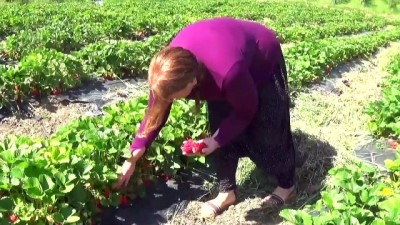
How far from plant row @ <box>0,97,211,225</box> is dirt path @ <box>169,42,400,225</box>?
440 millimetres

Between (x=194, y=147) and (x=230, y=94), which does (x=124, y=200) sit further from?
(x=230, y=94)

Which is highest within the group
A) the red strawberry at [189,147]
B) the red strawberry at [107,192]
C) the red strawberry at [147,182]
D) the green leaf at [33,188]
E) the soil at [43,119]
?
the red strawberry at [189,147]

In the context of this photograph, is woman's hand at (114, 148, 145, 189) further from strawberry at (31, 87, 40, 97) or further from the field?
strawberry at (31, 87, 40, 97)

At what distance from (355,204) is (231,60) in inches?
42.5

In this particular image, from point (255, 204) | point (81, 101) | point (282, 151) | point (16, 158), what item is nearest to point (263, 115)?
point (282, 151)

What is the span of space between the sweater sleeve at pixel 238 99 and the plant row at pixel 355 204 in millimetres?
601

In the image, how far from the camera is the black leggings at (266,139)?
10.6ft

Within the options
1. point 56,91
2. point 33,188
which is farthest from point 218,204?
point 56,91

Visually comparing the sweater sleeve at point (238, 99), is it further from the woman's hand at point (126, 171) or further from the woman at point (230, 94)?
the woman's hand at point (126, 171)

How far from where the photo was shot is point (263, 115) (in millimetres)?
3270

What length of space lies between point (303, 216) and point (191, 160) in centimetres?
138

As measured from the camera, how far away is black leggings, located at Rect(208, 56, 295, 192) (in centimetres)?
324

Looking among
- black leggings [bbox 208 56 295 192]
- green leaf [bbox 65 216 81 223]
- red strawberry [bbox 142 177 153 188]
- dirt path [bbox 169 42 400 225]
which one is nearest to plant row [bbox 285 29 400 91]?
dirt path [bbox 169 42 400 225]

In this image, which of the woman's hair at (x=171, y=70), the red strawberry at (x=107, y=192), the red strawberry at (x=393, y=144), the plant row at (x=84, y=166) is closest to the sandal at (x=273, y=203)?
the plant row at (x=84, y=166)
